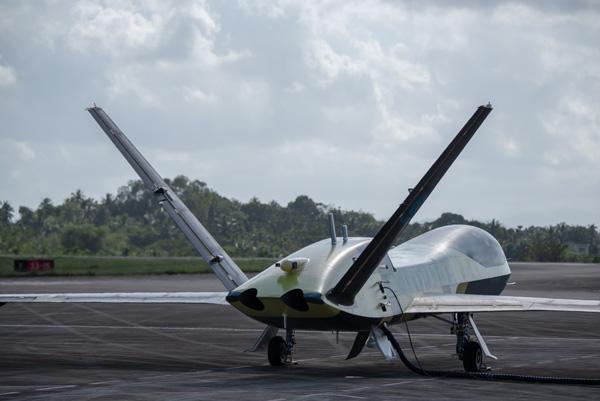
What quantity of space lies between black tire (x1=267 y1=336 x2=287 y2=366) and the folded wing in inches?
111

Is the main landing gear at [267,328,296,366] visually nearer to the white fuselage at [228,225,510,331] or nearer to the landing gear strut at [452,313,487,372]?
the white fuselage at [228,225,510,331]

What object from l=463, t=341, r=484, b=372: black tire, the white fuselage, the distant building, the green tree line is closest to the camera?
the white fuselage

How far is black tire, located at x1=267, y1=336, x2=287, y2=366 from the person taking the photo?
82.6 feet

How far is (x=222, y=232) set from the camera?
160125mm

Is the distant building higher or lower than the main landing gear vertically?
higher

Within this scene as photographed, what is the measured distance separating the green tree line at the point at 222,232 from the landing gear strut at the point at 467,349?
7812 cm

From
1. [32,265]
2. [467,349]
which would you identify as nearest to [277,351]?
[467,349]

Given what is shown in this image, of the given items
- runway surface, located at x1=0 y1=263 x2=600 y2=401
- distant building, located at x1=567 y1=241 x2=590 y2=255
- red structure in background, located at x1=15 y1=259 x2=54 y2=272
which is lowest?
runway surface, located at x1=0 y1=263 x2=600 y2=401

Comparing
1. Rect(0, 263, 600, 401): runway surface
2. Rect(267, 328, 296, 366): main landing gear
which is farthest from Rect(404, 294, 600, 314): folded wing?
Rect(267, 328, 296, 366): main landing gear

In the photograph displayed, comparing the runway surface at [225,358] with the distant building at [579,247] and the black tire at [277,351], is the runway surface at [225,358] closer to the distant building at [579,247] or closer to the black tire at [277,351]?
the black tire at [277,351]

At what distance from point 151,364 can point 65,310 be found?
20.1m

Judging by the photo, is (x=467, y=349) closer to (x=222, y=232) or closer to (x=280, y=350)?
(x=280, y=350)

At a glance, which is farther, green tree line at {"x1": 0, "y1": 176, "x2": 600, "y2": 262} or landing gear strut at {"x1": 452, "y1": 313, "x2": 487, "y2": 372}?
green tree line at {"x1": 0, "y1": 176, "x2": 600, "y2": 262}

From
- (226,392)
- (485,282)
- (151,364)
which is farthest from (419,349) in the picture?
(226,392)
